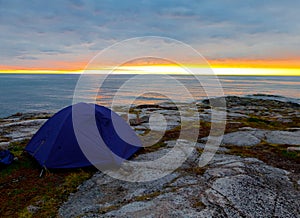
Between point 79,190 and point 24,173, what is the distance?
8.99 feet

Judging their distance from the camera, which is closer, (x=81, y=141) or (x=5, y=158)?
(x=81, y=141)

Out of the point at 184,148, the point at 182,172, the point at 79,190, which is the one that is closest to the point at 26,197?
the point at 79,190

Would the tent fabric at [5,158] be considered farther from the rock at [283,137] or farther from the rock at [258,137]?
the rock at [283,137]

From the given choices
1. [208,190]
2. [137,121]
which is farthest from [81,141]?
[137,121]

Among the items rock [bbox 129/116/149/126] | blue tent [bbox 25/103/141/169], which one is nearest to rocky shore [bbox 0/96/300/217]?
blue tent [bbox 25/103/141/169]

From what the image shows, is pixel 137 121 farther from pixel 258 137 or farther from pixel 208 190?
pixel 208 190

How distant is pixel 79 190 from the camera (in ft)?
24.3

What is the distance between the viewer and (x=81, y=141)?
890cm

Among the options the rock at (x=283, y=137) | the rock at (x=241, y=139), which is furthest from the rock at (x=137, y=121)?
the rock at (x=283, y=137)

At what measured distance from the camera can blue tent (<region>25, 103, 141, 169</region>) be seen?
8.78m

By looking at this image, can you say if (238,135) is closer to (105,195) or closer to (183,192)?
(183,192)

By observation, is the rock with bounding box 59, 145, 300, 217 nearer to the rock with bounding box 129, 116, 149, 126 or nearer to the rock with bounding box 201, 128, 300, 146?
the rock with bounding box 201, 128, 300, 146

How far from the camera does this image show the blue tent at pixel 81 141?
346 inches

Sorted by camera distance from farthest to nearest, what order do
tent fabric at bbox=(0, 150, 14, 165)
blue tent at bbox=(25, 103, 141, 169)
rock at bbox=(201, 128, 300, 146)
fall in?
rock at bbox=(201, 128, 300, 146)
tent fabric at bbox=(0, 150, 14, 165)
blue tent at bbox=(25, 103, 141, 169)
